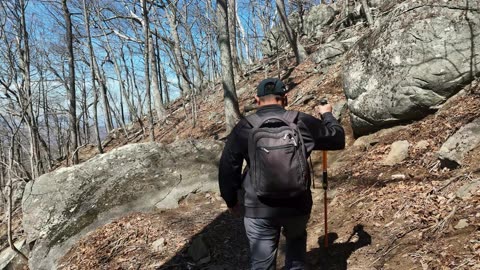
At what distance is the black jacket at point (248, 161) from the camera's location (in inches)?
108

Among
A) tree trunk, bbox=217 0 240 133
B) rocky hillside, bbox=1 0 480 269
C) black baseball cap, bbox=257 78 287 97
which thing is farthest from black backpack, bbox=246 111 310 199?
tree trunk, bbox=217 0 240 133

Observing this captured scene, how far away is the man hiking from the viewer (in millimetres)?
2617

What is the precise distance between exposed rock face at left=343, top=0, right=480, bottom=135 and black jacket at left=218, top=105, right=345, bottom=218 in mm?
3850

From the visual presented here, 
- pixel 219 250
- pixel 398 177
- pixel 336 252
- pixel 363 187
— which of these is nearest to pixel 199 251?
pixel 219 250

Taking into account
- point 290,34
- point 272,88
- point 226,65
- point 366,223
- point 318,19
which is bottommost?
point 366,223

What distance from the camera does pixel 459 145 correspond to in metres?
4.71

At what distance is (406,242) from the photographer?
12.1ft

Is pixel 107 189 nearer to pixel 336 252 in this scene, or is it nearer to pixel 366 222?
pixel 336 252

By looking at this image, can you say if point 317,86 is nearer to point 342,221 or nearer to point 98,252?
point 342,221

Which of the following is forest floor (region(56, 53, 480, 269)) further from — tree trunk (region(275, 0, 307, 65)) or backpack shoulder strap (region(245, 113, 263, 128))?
tree trunk (region(275, 0, 307, 65))

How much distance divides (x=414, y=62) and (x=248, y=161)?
454 centimetres

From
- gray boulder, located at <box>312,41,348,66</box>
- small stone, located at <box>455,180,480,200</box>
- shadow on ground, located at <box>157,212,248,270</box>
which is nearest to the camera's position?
small stone, located at <box>455,180,480,200</box>

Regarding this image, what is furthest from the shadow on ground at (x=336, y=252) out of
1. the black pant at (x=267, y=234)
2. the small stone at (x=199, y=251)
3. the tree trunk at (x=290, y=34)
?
the tree trunk at (x=290, y=34)

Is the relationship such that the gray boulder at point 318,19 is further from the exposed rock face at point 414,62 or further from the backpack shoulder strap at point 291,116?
the backpack shoulder strap at point 291,116
